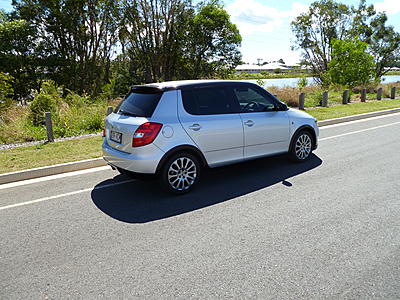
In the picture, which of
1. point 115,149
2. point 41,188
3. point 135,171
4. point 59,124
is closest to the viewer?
point 135,171

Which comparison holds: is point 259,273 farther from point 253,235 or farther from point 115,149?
point 115,149

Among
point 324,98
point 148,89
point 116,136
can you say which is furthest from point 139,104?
point 324,98

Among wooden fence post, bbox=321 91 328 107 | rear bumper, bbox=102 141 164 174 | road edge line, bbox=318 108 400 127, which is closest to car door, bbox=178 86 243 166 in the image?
rear bumper, bbox=102 141 164 174

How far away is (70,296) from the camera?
257 cm

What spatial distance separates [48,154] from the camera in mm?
7059

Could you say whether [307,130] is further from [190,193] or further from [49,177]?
[49,177]

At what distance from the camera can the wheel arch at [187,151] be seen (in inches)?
177

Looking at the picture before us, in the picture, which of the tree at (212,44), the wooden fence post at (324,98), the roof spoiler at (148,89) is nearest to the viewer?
the roof spoiler at (148,89)

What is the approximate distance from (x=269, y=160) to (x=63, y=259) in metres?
4.68

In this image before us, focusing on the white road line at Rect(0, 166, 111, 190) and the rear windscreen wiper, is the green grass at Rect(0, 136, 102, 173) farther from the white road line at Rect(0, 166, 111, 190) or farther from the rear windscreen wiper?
the rear windscreen wiper

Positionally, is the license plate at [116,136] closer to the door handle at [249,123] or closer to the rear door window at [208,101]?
the rear door window at [208,101]

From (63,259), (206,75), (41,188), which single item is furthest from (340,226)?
(206,75)

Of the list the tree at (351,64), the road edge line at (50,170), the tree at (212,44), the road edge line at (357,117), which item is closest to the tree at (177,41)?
the tree at (212,44)

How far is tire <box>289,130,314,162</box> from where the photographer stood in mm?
6088
